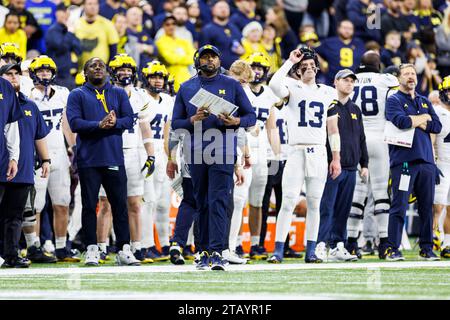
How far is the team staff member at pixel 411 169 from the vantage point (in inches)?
508

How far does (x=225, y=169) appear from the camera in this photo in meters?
10.4

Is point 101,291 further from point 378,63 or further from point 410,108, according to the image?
point 378,63

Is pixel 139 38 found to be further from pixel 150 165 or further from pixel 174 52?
pixel 150 165

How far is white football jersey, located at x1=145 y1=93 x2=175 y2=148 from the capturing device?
13.8 m

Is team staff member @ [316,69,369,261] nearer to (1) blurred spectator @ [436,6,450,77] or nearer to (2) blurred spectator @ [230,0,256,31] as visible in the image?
(2) blurred spectator @ [230,0,256,31]

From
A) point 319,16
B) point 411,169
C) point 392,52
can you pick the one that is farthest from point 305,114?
point 319,16

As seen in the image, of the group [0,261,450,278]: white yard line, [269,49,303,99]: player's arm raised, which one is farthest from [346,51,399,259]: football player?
[269,49,303,99]: player's arm raised

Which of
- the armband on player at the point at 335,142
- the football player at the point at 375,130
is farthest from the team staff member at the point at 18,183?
the football player at the point at 375,130

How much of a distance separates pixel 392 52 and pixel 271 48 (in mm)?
2045

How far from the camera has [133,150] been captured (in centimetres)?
1310

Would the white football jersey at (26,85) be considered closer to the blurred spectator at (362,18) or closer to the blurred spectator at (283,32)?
the blurred spectator at (283,32)
